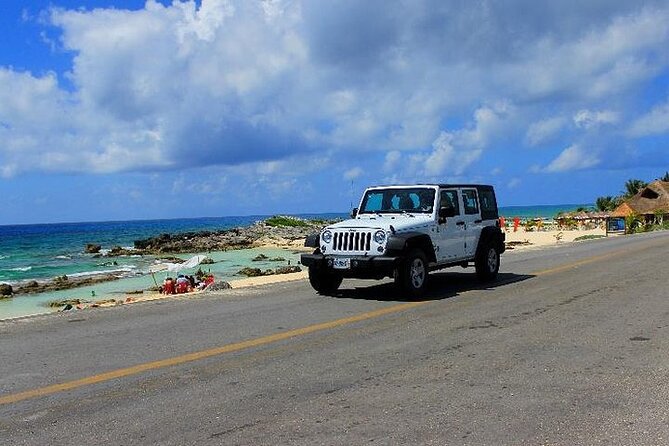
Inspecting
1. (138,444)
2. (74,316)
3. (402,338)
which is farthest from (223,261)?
(138,444)

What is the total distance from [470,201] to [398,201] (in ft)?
5.76

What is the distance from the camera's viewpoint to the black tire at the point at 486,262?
46.3ft

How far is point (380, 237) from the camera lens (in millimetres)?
11508

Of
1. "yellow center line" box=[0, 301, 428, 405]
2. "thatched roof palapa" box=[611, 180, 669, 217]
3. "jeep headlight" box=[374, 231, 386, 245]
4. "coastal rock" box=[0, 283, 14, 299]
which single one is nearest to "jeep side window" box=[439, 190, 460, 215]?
"jeep headlight" box=[374, 231, 386, 245]

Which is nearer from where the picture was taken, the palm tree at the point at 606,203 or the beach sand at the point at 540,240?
the beach sand at the point at 540,240

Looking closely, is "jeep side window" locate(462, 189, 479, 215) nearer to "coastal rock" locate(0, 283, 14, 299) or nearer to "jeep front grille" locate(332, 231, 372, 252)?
"jeep front grille" locate(332, 231, 372, 252)

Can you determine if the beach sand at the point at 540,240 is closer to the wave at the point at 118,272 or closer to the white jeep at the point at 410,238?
the white jeep at the point at 410,238

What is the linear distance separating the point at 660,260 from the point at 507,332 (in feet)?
40.7

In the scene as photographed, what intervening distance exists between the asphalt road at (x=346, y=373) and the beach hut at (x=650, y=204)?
52.6m

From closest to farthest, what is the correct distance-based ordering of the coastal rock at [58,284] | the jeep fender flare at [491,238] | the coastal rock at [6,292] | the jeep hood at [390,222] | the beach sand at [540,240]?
the jeep hood at [390,222] < the jeep fender flare at [491,238] < the coastal rock at [6,292] < the coastal rock at [58,284] < the beach sand at [540,240]

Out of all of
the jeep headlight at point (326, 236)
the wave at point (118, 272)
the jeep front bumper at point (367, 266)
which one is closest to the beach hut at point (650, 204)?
the wave at point (118, 272)

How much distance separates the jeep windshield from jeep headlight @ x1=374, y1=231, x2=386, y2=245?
56.8 inches

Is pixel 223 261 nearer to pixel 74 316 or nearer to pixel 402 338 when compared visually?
pixel 74 316

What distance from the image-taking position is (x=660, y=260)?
18.8m
